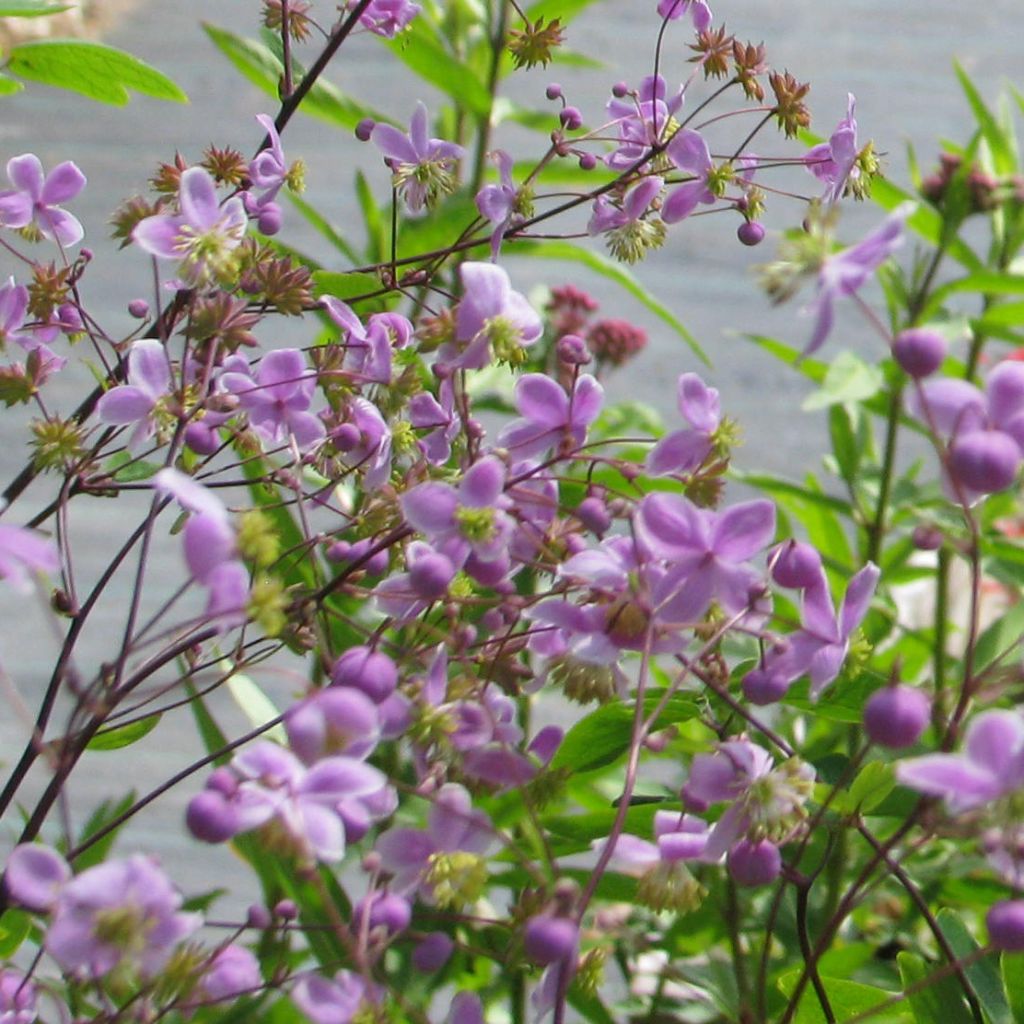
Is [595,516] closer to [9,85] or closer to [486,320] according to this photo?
[486,320]

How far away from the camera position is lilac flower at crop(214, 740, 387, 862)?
0.30 metres

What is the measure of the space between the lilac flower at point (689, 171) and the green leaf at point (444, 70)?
262mm

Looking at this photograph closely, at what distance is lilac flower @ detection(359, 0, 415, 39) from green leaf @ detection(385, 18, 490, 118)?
0.65 ft

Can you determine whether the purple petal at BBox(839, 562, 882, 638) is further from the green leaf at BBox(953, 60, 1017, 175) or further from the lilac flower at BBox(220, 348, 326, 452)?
the green leaf at BBox(953, 60, 1017, 175)

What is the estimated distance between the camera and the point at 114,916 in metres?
0.29

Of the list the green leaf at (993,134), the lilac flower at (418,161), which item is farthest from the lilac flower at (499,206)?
the green leaf at (993,134)

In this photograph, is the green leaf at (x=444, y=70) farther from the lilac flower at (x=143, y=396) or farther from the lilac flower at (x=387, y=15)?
the lilac flower at (x=143, y=396)

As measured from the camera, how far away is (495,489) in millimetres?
348

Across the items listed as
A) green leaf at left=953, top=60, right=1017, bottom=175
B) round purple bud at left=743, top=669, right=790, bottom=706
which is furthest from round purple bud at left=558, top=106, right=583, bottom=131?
green leaf at left=953, top=60, right=1017, bottom=175

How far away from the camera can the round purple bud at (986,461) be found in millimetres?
304

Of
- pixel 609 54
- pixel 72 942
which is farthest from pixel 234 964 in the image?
pixel 609 54

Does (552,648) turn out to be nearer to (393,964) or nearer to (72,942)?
(72,942)

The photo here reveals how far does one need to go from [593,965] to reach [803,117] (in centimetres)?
27

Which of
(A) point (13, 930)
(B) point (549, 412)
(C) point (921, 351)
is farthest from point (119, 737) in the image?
(C) point (921, 351)
